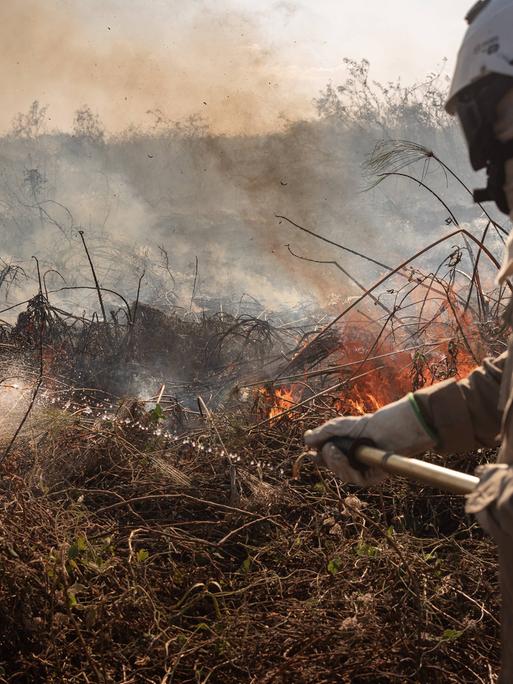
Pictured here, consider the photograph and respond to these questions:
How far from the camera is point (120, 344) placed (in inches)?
316

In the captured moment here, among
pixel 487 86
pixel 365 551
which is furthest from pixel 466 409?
pixel 365 551

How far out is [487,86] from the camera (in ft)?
6.75

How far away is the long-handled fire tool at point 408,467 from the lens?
6.60ft

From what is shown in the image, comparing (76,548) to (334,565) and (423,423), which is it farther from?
(423,423)

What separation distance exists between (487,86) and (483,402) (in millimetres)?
981

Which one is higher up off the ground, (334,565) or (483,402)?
(483,402)

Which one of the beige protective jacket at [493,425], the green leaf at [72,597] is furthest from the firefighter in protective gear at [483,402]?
the green leaf at [72,597]

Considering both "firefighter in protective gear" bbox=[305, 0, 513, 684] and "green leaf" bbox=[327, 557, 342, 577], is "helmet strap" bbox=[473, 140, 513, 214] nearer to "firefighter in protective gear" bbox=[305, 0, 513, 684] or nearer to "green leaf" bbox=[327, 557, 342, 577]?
"firefighter in protective gear" bbox=[305, 0, 513, 684]

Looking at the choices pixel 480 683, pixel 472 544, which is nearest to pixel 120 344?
pixel 472 544

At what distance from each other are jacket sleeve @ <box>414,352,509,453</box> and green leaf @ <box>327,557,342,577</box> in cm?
132

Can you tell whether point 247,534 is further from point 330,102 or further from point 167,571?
point 330,102

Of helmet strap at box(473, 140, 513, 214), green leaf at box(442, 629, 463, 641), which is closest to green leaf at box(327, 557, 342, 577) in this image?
green leaf at box(442, 629, 463, 641)

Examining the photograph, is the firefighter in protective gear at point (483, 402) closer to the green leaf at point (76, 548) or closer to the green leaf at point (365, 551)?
the green leaf at point (365, 551)

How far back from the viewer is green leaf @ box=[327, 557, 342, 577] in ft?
11.3
